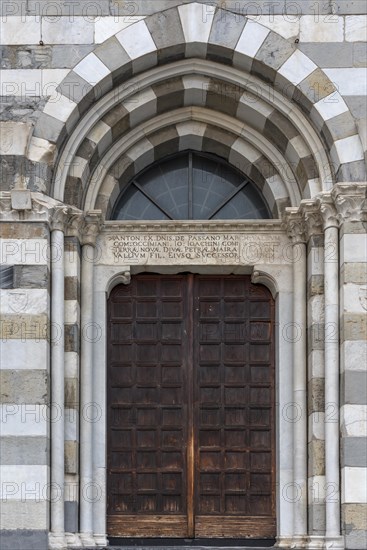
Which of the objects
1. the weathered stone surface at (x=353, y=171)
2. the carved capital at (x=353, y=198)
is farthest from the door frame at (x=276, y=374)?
the weathered stone surface at (x=353, y=171)

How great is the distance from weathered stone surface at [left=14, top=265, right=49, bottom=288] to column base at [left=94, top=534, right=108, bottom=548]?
2.77m

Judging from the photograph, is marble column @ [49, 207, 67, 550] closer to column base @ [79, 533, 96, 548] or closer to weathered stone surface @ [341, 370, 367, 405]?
column base @ [79, 533, 96, 548]

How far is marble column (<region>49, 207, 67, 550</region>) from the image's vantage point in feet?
47.2

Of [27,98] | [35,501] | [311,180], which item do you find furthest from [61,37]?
[35,501]

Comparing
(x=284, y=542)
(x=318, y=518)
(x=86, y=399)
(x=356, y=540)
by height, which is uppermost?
(x=86, y=399)

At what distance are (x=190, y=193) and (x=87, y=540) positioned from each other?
13.5ft

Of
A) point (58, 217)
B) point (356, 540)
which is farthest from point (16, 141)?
point (356, 540)

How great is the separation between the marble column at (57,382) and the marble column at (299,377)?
2.51 meters

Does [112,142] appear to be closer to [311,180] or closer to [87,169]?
[87,169]

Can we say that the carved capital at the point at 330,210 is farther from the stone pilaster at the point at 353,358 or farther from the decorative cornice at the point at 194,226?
the decorative cornice at the point at 194,226

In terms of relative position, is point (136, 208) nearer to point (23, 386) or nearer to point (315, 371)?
point (23, 386)

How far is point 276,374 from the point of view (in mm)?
15430

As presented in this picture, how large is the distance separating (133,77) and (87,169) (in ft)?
3.69

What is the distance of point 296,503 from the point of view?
49.1 feet
